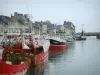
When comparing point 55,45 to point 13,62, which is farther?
point 55,45

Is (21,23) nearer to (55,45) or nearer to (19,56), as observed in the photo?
(55,45)

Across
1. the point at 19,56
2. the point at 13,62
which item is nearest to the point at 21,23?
the point at 19,56

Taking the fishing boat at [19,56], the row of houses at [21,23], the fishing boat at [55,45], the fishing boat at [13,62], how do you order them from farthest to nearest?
the row of houses at [21,23] < the fishing boat at [55,45] < the fishing boat at [19,56] < the fishing boat at [13,62]

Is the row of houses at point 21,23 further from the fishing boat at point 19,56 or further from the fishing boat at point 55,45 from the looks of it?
the fishing boat at point 19,56

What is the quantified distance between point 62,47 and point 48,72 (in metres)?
35.6

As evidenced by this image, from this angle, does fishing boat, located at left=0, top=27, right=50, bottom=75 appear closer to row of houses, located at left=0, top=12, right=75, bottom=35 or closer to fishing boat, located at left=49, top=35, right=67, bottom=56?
row of houses, located at left=0, top=12, right=75, bottom=35

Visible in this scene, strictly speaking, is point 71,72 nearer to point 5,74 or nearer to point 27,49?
point 27,49

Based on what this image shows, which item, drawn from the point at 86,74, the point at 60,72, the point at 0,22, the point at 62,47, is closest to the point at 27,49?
the point at 60,72

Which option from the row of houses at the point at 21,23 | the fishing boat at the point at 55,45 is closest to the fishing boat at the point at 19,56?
the row of houses at the point at 21,23

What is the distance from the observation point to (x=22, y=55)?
98.9ft

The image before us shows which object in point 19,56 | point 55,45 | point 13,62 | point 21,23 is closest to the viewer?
point 13,62

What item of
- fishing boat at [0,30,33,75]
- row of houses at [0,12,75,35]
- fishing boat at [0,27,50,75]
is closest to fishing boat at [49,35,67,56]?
row of houses at [0,12,75,35]

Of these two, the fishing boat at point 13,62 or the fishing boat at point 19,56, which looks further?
the fishing boat at point 19,56

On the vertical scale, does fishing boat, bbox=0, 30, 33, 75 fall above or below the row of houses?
below
